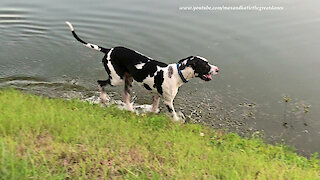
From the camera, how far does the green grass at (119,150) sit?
3.44 meters

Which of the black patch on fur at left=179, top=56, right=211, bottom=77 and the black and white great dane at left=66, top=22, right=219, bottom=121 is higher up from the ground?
the black patch on fur at left=179, top=56, right=211, bottom=77

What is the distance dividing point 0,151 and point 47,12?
8722mm

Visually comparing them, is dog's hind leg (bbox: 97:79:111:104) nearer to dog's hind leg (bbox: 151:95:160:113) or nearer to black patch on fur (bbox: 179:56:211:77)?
dog's hind leg (bbox: 151:95:160:113)

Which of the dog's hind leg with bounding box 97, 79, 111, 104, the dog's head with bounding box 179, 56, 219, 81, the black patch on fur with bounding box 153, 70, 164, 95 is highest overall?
the dog's head with bounding box 179, 56, 219, 81

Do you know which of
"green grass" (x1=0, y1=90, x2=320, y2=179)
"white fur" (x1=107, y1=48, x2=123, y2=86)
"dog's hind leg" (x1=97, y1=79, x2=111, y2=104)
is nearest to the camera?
"green grass" (x1=0, y1=90, x2=320, y2=179)

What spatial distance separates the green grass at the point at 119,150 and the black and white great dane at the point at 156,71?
0.68 meters

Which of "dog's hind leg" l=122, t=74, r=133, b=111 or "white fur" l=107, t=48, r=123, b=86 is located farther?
"dog's hind leg" l=122, t=74, r=133, b=111

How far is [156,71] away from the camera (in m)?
6.03

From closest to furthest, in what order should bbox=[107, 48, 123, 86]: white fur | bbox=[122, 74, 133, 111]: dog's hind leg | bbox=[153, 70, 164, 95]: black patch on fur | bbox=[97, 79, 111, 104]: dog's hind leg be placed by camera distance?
bbox=[153, 70, 164, 95]: black patch on fur
bbox=[107, 48, 123, 86]: white fur
bbox=[122, 74, 133, 111]: dog's hind leg
bbox=[97, 79, 111, 104]: dog's hind leg

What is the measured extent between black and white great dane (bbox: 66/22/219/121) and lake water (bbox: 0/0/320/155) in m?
0.99

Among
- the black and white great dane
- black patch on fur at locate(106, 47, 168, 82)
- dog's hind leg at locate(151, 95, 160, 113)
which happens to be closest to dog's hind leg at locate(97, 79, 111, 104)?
the black and white great dane

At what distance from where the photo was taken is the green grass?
3439 millimetres

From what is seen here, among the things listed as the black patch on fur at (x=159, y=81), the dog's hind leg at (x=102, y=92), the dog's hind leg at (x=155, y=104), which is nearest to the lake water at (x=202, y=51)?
the dog's hind leg at (x=102, y=92)

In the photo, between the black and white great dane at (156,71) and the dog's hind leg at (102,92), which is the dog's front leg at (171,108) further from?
the dog's hind leg at (102,92)
